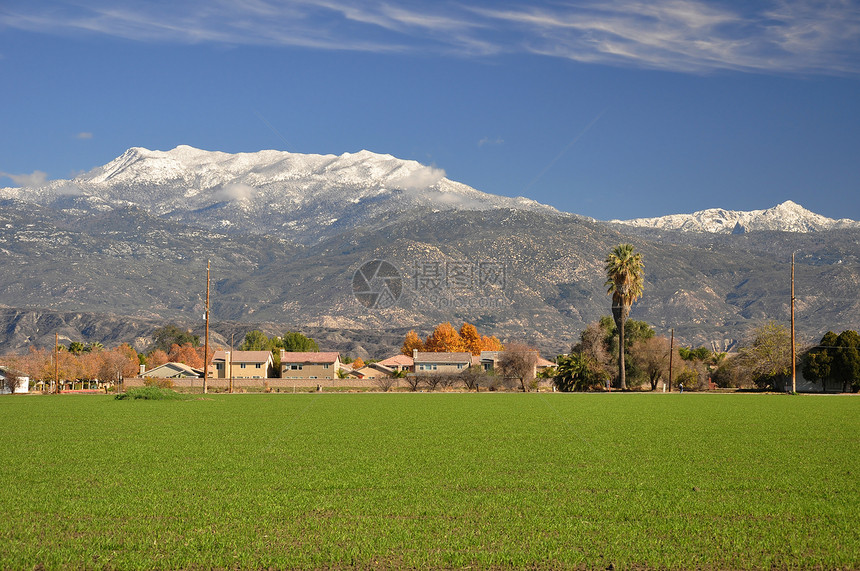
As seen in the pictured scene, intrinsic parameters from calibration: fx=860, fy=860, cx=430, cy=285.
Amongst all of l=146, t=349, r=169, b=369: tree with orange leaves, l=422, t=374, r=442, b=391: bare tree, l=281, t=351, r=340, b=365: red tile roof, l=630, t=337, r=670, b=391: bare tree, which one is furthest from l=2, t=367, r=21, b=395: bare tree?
l=630, t=337, r=670, b=391: bare tree

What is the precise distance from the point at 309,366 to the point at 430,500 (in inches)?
4273

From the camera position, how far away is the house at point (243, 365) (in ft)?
378

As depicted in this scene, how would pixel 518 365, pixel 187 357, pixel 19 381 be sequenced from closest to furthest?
pixel 518 365, pixel 19 381, pixel 187 357

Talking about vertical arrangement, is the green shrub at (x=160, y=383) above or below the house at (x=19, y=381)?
above

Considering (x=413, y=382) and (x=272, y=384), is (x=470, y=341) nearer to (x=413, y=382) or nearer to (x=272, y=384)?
(x=413, y=382)

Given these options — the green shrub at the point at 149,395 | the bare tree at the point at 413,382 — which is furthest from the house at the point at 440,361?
the green shrub at the point at 149,395

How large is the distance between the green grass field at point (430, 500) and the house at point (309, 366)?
93.0 metres

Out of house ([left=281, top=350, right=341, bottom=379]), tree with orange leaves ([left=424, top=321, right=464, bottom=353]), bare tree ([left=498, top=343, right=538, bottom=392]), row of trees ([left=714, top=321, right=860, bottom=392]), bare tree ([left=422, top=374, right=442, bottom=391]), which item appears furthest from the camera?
tree with orange leaves ([left=424, top=321, right=464, bottom=353])

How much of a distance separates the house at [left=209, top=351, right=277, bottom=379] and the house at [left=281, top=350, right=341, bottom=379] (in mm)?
2832

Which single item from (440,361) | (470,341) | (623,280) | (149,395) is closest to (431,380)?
(623,280)

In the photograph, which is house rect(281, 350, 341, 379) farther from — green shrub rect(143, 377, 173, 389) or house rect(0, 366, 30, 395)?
green shrub rect(143, 377, 173, 389)

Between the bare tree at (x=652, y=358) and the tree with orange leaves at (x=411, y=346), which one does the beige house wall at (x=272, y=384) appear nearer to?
the bare tree at (x=652, y=358)

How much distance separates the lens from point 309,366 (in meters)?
121

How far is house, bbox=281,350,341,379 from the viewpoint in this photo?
393 feet
